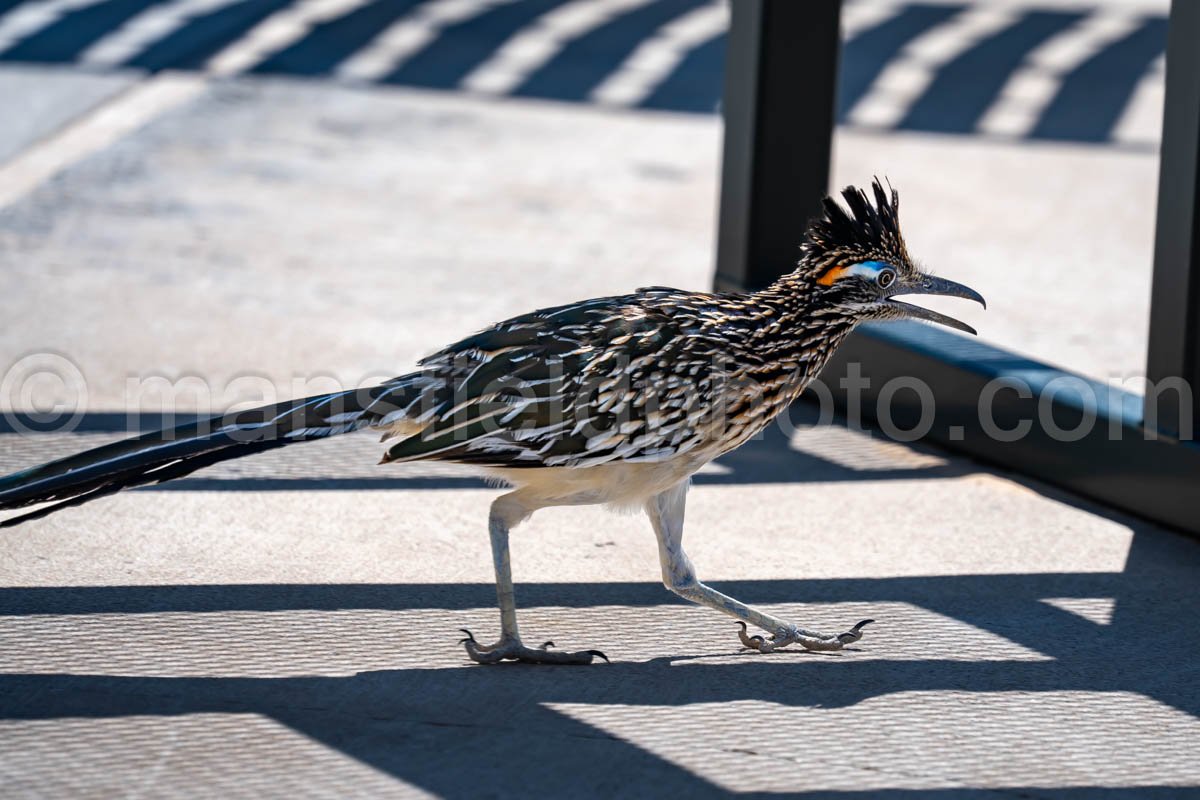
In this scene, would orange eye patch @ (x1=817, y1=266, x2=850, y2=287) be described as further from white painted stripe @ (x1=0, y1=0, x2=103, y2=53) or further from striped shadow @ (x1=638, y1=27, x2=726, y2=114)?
white painted stripe @ (x1=0, y1=0, x2=103, y2=53)

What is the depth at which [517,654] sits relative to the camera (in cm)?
448

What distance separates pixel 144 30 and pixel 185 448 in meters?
9.09

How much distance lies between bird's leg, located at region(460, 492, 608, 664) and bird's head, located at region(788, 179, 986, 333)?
1087 millimetres

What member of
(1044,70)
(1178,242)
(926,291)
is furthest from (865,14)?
(926,291)

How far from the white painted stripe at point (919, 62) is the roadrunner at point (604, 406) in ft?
23.9

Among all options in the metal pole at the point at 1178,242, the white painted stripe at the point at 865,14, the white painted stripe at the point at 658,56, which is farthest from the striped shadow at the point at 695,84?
the metal pole at the point at 1178,242

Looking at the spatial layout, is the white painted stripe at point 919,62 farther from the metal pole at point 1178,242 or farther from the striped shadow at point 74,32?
the metal pole at point 1178,242

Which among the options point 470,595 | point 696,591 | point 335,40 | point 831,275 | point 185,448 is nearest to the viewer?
point 185,448

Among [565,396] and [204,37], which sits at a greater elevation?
[204,37]

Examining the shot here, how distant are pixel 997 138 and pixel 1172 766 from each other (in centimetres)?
812

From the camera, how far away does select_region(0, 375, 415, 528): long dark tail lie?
4.23 metres

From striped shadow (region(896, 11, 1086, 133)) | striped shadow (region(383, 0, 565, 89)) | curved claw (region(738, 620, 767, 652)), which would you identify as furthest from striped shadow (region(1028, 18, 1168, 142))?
curved claw (region(738, 620, 767, 652))

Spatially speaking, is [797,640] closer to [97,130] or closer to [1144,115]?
[97,130]

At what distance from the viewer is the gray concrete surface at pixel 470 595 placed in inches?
157
